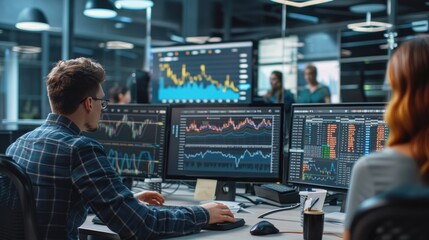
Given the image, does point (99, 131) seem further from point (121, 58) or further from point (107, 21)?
point (121, 58)

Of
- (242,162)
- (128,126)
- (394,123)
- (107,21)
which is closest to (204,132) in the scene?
(242,162)

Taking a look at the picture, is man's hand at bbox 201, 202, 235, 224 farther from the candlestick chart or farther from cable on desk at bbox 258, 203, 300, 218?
the candlestick chart

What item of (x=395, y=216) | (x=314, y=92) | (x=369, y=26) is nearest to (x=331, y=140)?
(x=395, y=216)

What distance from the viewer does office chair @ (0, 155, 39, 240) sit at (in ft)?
4.84

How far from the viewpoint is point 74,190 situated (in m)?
1.65

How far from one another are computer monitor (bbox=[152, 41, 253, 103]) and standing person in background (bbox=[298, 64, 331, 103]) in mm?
3325

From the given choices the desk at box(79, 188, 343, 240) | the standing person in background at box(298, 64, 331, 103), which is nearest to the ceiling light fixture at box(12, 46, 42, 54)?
the standing person in background at box(298, 64, 331, 103)

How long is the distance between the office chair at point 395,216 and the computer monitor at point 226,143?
1.52 meters

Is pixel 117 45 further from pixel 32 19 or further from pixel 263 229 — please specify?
pixel 263 229

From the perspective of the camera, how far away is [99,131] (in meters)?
2.66

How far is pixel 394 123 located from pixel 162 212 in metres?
0.92

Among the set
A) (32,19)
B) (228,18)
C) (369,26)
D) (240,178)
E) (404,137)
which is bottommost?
(240,178)

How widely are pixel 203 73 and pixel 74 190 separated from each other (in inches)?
57.6

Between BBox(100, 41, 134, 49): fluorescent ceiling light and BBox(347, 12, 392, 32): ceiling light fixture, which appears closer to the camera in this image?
BBox(347, 12, 392, 32): ceiling light fixture
